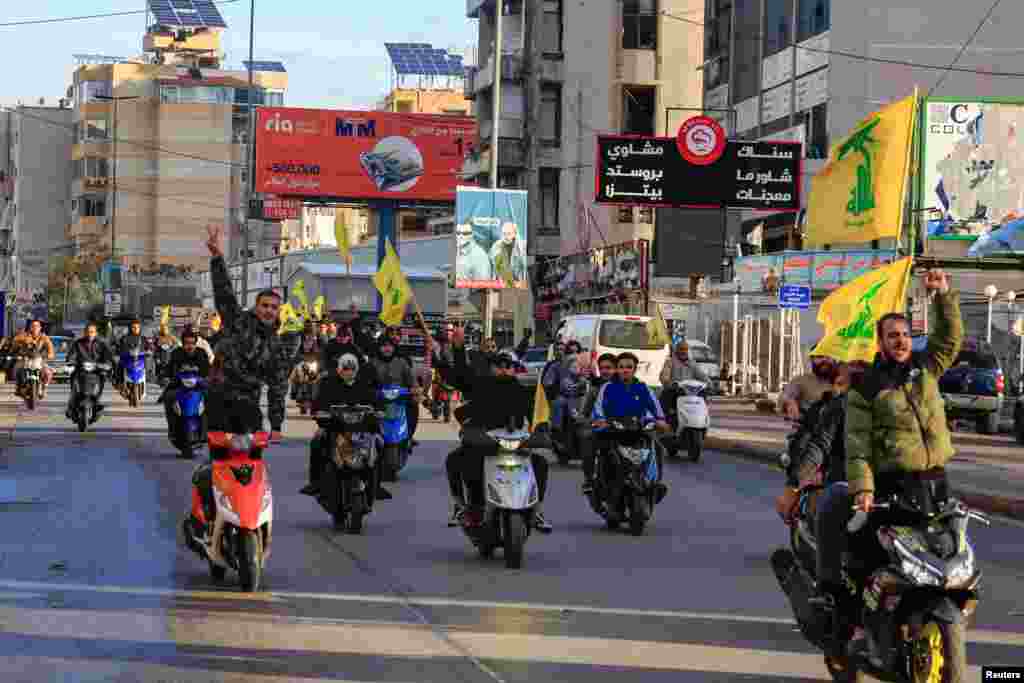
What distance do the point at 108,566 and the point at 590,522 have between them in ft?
17.6

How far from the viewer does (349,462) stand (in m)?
14.9

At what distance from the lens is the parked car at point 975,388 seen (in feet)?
106

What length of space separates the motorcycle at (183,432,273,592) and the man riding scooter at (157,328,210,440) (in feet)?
39.5

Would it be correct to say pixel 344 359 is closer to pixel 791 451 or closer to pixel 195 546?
pixel 195 546

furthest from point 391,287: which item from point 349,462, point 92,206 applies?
point 92,206

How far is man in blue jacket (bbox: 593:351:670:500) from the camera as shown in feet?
52.8

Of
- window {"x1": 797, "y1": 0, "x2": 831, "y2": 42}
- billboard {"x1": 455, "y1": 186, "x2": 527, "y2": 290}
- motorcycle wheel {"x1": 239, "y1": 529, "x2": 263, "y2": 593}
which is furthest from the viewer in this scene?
window {"x1": 797, "y1": 0, "x2": 831, "y2": 42}

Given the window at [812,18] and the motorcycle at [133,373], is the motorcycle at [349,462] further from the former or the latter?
the window at [812,18]

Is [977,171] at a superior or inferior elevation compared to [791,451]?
superior

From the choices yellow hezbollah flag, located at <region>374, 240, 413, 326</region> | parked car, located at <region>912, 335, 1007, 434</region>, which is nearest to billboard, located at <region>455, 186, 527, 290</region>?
parked car, located at <region>912, 335, 1007, 434</region>

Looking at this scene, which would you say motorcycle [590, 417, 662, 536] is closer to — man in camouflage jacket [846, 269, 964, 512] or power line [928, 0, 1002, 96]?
man in camouflage jacket [846, 269, 964, 512]

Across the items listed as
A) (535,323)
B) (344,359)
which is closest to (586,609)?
(344,359)

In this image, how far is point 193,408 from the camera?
77.5ft

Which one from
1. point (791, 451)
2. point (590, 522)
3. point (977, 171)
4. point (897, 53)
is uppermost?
point (897, 53)
